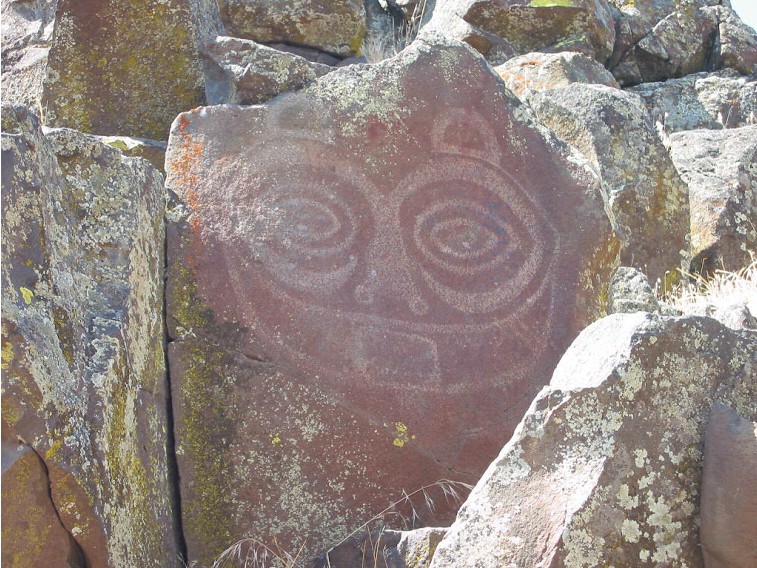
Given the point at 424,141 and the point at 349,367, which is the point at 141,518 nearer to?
the point at 349,367

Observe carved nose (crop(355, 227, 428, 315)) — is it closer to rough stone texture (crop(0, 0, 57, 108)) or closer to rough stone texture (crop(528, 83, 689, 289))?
rough stone texture (crop(528, 83, 689, 289))

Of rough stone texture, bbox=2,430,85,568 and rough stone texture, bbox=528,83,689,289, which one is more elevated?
rough stone texture, bbox=528,83,689,289

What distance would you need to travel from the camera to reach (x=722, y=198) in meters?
5.96

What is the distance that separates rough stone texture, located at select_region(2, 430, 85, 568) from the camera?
2.31 meters

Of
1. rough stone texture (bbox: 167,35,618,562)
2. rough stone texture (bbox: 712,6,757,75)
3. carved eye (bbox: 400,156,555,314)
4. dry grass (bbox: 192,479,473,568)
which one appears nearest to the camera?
dry grass (bbox: 192,479,473,568)

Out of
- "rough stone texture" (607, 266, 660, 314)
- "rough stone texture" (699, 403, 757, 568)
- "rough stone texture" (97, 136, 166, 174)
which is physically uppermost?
"rough stone texture" (97, 136, 166, 174)

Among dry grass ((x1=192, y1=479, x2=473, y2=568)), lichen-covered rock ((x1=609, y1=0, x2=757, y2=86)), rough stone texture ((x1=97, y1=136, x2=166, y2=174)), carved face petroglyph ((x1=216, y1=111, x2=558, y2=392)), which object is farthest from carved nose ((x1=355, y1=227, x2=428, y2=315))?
lichen-covered rock ((x1=609, y1=0, x2=757, y2=86))

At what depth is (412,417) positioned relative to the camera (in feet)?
10.9

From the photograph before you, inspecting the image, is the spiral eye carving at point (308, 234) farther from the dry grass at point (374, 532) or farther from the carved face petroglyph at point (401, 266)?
the dry grass at point (374, 532)

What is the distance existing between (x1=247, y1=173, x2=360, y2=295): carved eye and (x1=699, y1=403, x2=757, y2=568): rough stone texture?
1.44m

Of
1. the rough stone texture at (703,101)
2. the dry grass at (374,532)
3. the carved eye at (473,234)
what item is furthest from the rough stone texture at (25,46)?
the rough stone texture at (703,101)

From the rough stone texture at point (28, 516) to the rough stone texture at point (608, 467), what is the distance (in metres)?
0.88

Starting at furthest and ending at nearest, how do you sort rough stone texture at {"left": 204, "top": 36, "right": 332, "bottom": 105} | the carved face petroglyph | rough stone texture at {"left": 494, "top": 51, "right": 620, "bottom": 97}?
1. rough stone texture at {"left": 494, "top": 51, "right": 620, "bottom": 97}
2. rough stone texture at {"left": 204, "top": 36, "right": 332, "bottom": 105}
3. the carved face petroglyph

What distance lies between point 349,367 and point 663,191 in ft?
9.45
